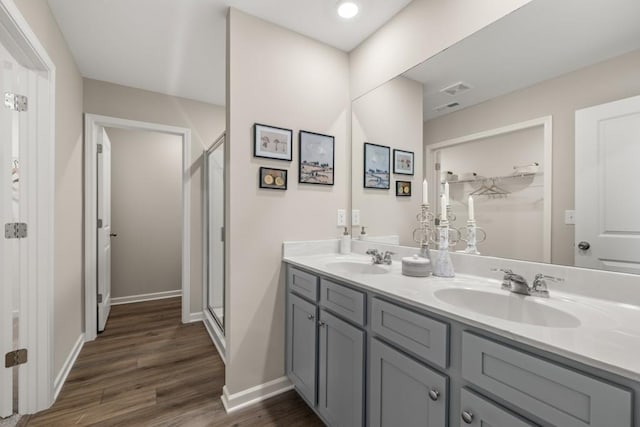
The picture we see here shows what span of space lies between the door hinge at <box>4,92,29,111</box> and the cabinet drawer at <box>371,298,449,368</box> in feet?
7.37

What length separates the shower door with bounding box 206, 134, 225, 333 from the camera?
2.87 meters

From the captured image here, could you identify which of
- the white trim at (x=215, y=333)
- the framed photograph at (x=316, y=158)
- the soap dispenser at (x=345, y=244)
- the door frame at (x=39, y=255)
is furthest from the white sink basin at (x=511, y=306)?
the door frame at (x=39, y=255)

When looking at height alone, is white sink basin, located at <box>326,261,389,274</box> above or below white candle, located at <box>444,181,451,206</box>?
below

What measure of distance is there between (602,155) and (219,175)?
284cm

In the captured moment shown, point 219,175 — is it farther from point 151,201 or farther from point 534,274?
point 534,274

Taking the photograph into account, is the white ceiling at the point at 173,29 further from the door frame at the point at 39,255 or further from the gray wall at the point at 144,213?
the gray wall at the point at 144,213

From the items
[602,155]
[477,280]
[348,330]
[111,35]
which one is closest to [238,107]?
[111,35]

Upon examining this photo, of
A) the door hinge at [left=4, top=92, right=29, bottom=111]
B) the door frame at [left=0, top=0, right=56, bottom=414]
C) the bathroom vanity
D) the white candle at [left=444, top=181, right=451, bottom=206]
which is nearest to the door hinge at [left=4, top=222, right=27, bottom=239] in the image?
the door frame at [left=0, top=0, right=56, bottom=414]

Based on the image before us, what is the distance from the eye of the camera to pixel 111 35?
2059mm

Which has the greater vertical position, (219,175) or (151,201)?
(219,175)

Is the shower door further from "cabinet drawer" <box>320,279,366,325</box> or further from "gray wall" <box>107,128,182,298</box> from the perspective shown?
"cabinet drawer" <box>320,279,366,325</box>

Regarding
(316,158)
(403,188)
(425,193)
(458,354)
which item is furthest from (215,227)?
(458,354)

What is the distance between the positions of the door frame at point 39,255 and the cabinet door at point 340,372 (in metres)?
1.70

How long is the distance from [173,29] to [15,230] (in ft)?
5.34
